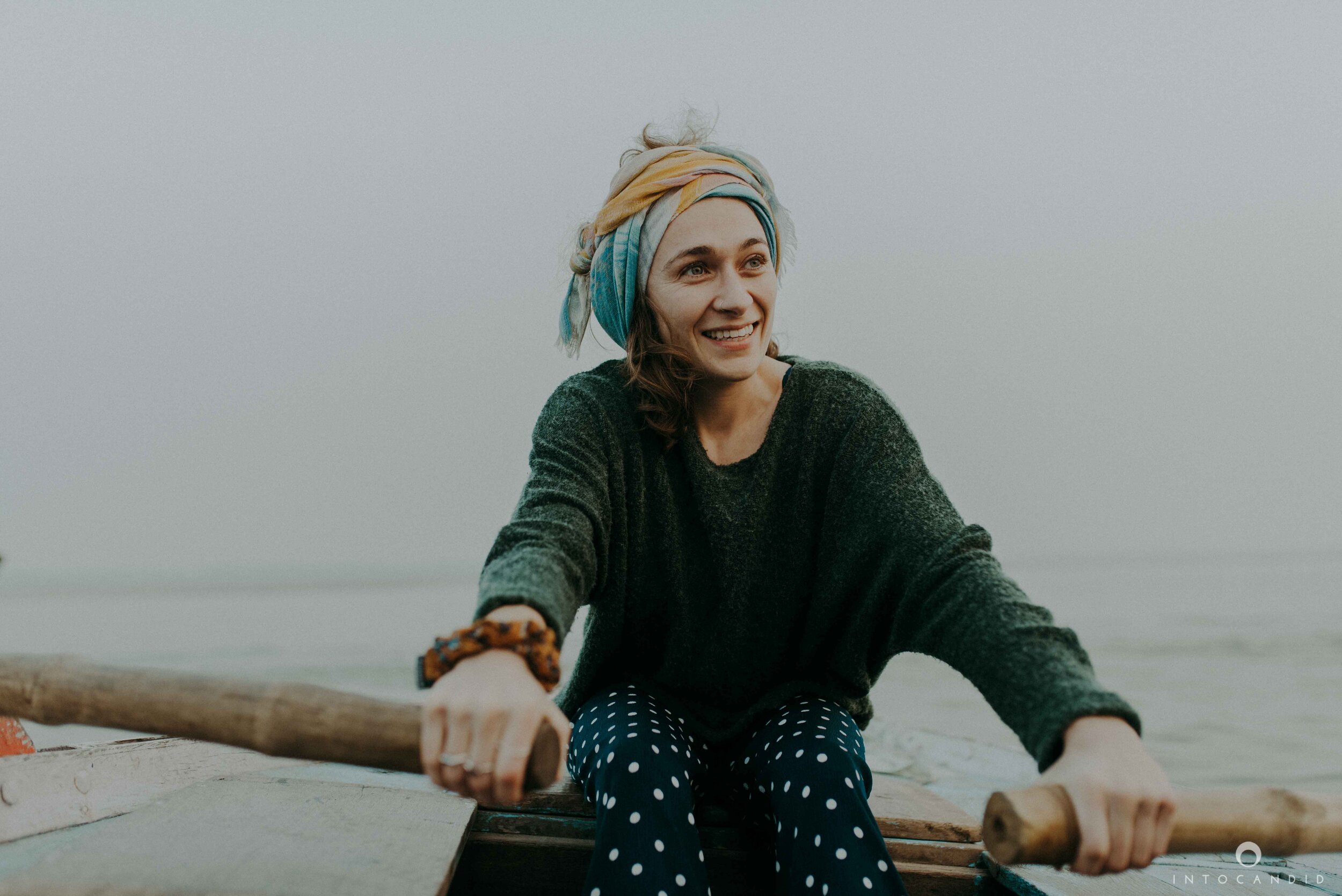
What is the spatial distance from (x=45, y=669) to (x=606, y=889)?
687mm

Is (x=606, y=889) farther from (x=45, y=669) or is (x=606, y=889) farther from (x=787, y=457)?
(x=787, y=457)

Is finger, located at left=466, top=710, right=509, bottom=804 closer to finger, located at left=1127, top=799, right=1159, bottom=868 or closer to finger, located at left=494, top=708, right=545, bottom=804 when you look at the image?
finger, located at left=494, top=708, right=545, bottom=804

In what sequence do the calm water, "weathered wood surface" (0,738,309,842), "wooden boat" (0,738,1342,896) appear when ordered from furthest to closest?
the calm water < "weathered wood surface" (0,738,309,842) < "wooden boat" (0,738,1342,896)

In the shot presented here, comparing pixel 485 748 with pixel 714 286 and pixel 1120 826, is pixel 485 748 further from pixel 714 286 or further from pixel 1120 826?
pixel 714 286

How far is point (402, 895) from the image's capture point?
1.07 metres

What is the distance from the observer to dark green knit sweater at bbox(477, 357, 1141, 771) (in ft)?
4.97

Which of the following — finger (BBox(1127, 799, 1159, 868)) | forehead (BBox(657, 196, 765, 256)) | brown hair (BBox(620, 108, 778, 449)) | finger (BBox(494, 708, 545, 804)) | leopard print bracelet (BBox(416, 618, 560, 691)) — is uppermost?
forehead (BBox(657, 196, 765, 256))

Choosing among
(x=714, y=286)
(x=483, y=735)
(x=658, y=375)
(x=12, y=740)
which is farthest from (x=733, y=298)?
(x=12, y=740)

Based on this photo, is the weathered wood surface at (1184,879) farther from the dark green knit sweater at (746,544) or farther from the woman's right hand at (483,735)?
the woman's right hand at (483,735)

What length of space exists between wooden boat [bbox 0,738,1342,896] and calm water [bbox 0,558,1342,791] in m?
0.62

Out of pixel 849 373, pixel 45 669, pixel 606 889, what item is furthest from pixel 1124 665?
pixel 45 669

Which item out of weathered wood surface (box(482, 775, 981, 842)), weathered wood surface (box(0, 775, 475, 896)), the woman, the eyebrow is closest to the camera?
weathered wood surface (box(0, 775, 475, 896))

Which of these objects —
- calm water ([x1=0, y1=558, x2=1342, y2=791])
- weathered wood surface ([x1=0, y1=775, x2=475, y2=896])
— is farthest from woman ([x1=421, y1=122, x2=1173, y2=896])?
calm water ([x1=0, y1=558, x2=1342, y2=791])

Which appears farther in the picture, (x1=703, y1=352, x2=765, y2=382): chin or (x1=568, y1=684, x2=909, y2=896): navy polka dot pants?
(x1=703, y1=352, x2=765, y2=382): chin
